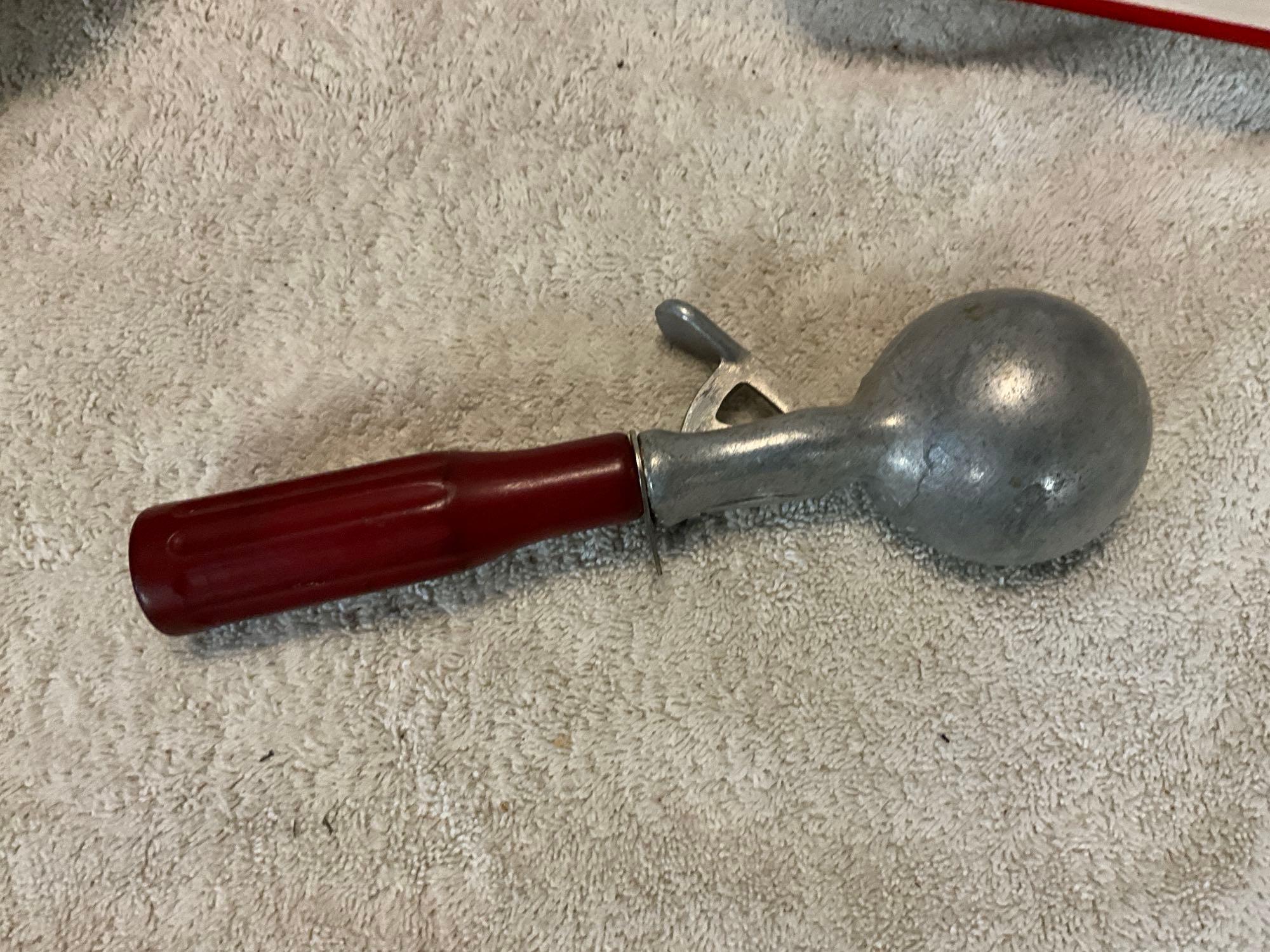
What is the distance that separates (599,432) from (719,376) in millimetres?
99

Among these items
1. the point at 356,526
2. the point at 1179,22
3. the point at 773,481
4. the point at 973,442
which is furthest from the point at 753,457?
the point at 1179,22

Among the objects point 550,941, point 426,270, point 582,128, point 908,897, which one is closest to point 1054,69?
point 582,128

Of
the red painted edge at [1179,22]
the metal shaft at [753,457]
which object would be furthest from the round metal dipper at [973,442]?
the red painted edge at [1179,22]

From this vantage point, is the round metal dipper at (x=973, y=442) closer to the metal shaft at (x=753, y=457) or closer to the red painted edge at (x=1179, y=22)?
the metal shaft at (x=753, y=457)

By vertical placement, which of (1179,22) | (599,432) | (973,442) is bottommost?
(599,432)

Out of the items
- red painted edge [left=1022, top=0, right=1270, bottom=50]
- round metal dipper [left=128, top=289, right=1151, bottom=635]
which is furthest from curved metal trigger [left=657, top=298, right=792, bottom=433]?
red painted edge [left=1022, top=0, right=1270, bottom=50]

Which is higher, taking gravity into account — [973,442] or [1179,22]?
[1179,22]

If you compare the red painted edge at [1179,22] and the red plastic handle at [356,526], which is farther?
the red painted edge at [1179,22]

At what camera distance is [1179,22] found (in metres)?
0.61

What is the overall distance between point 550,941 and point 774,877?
0.48 feet

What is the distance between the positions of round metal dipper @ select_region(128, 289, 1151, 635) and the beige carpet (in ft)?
0.24

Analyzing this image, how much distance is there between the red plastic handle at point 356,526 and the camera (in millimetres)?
503

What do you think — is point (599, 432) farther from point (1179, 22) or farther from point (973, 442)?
point (1179, 22)

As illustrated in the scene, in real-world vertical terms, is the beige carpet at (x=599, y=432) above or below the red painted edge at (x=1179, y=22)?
below
